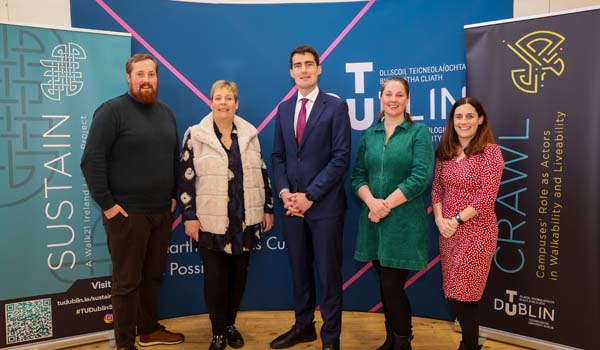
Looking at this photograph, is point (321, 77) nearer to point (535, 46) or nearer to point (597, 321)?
point (535, 46)

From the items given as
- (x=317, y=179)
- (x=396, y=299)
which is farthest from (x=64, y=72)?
(x=396, y=299)

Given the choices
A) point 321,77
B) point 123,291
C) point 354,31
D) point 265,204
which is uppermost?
point 354,31

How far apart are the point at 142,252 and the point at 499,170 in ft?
6.63

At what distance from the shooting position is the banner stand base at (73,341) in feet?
9.28

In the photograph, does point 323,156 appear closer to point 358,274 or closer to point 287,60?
point 287,60

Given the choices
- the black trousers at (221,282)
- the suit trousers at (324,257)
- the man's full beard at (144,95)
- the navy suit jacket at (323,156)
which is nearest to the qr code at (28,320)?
the black trousers at (221,282)

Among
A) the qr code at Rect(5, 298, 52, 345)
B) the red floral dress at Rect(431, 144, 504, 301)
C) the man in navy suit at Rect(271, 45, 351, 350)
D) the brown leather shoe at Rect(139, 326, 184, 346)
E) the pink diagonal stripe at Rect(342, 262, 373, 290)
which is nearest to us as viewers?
the red floral dress at Rect(431, 144, 504, 301)

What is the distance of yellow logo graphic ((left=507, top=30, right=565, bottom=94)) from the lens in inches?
104

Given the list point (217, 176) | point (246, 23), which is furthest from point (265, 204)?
point (246, 23)

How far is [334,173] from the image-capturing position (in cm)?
251

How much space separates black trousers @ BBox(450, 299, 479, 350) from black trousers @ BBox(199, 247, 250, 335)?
4.15 feet

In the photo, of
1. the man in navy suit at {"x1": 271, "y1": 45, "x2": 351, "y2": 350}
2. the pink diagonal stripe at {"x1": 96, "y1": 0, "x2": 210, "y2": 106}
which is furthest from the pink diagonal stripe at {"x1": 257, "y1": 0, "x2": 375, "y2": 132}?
the man in navy suit at {"x1": 271, "y1": 45, "x2": 351, "y2": 350}

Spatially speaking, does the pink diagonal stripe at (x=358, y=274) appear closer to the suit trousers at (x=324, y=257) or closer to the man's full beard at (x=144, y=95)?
the suit trousers at (x=324, y=257)

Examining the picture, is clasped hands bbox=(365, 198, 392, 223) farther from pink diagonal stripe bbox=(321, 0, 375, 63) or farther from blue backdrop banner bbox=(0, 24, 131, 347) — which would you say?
blue backdrop banner bbox=(0, 24, 131, 347)
